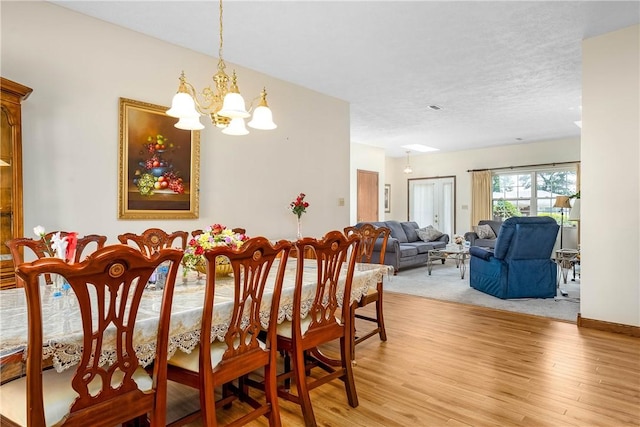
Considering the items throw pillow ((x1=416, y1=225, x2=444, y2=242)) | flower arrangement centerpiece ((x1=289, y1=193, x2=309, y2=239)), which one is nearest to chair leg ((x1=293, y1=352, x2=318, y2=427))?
flower arrangement centerpiece ((x1=289, y1=193, x2=309, y2=239))

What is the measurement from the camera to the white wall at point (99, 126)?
2900 millimetres

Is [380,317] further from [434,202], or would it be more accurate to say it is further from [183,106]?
[434,202]

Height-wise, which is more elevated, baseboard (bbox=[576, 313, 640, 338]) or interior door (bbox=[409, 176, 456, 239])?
interior door (bbox=[409, 176, 456, 239])

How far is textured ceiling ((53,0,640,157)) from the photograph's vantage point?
3.09m

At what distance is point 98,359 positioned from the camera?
1.32m

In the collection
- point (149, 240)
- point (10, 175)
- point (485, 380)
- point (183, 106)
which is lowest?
point (485, 380)

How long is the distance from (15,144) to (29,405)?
81.9 inches

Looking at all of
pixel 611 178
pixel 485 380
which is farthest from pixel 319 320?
pixel 611 178

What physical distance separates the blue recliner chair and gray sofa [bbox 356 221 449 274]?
6.25 feet

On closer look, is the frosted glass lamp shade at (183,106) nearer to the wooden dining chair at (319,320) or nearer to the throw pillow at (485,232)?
the wooden dining chair at (319,320)

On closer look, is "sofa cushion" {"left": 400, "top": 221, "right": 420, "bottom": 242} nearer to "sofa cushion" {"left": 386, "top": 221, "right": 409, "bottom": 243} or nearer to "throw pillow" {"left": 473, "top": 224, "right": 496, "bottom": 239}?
"sofa cushion" {"left": 386, "top": 221, "right": 409, "bottom": 243}

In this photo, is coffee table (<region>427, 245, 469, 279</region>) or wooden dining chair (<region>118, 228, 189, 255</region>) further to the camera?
coffee table (<region>427, 245, 469, 279</region>)

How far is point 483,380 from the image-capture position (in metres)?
2.57

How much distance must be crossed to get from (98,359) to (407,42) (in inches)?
141
